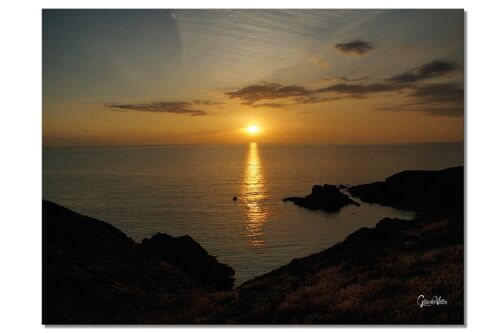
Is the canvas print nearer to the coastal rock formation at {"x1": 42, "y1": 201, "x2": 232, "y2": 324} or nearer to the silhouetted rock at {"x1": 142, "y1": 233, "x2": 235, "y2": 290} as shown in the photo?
the coastal rock formation at {"x1": 42, "y1": 201, "x2": 232, "y2": 324}

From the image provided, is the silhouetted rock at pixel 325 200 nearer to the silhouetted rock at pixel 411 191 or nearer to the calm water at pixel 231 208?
the calm water at pixel 231 208

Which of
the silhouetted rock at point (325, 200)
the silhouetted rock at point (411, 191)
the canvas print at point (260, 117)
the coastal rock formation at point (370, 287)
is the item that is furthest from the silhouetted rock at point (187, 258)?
the silhouetted rock at point (325, 200)

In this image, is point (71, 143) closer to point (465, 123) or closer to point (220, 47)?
point (220, 47)

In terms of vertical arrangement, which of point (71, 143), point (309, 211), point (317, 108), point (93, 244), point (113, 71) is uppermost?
point (113, 71)

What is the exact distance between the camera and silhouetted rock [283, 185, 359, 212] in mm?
58306

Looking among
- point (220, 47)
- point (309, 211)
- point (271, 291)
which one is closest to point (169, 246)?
point (271, 291)

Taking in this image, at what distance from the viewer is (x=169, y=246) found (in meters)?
26.3

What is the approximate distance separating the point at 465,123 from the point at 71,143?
1594cm

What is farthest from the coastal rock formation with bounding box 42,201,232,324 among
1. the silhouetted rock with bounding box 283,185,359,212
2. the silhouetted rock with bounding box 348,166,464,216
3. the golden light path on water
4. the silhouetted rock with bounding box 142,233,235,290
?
the silhouetted rock with bounding box 283,185,359,212

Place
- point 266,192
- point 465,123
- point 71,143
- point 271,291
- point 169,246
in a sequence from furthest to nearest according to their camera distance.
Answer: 1. point 266,192
2. point 169,246
3. point 71,143
4. point 271,291
5. point 465,123

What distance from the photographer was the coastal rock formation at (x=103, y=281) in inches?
475
